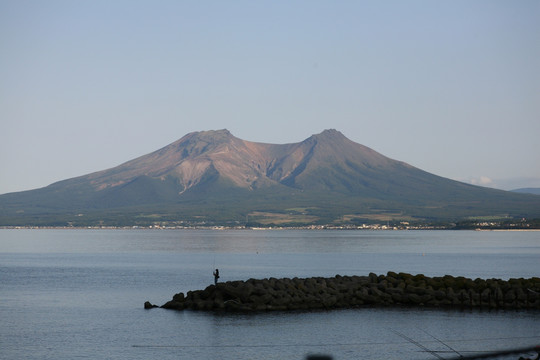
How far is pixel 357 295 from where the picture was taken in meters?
40.8

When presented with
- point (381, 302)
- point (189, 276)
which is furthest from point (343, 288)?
point (189, 276)

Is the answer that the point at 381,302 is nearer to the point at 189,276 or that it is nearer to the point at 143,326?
the point at 143,326

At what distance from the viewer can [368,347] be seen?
97.3ft

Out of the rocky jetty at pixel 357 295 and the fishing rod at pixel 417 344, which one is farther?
the rocky jetty at pixel 357 295

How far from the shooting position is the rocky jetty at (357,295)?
38.8 m

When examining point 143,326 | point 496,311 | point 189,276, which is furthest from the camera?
point 189,276

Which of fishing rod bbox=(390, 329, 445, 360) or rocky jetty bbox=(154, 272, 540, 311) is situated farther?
rocky jetty bbox=(154, 272, 540, 311)

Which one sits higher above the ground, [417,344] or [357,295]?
[357,295]

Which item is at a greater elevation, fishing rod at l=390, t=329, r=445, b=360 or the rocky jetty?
the rocky jetty

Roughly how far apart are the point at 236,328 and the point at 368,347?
20.5ft

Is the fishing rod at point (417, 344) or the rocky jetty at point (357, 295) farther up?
the rocky jetty at point (357, 295)

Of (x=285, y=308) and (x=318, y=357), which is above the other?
(x=318, y=357)

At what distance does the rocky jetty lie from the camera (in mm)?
38781

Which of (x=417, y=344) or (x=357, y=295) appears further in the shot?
(x=357, y=295)
